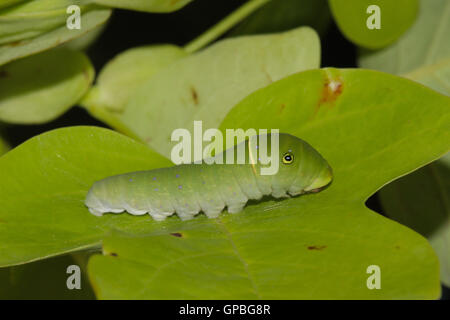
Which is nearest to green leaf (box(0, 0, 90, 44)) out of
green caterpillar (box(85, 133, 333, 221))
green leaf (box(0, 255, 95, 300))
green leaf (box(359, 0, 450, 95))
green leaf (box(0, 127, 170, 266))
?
green leaf (box(0, 127, 170, 266))

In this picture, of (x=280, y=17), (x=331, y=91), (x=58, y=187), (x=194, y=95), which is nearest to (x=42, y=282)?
(x=58, y=187)

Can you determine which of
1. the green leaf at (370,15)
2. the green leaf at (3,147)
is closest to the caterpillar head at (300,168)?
the green leaf at (370,15)

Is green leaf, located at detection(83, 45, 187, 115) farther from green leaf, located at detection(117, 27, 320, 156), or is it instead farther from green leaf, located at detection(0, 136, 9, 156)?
green leaf, located at detection(0, 136, 9, 156)

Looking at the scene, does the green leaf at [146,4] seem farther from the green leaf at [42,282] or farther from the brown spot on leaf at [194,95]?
the green leaf at [42,282]

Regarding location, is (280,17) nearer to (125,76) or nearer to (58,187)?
(125,76)

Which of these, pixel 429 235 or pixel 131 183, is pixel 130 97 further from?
pixel 429 235
